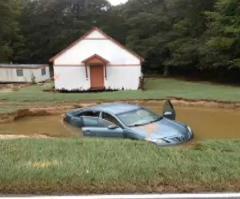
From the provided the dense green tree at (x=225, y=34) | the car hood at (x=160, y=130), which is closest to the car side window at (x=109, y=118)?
the car hood at (x=160, y=130)

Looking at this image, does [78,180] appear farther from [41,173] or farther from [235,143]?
[235,143]

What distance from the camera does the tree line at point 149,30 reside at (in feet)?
117

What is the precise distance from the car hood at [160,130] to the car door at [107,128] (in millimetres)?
467

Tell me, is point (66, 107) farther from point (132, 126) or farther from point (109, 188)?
point (109, 188)

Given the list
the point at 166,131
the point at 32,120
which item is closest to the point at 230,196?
the point at 166,131

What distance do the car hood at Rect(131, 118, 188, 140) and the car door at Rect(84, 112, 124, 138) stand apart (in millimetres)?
467

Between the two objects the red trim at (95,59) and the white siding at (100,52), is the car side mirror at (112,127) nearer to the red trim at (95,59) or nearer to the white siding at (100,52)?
the red trim at (95,59)

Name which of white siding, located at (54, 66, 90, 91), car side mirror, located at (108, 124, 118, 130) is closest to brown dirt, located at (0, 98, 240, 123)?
car side mirror, located at (108, 124, 118, 130)

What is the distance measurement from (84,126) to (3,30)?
38009 millimetres

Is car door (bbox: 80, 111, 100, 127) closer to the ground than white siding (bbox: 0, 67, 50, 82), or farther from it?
farther from it

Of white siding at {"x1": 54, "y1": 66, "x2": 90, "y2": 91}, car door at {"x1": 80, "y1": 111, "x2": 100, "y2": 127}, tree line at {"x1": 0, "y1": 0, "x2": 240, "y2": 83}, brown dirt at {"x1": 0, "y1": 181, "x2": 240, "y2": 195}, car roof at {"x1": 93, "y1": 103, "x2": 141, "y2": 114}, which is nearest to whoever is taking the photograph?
brown dirt at {"x1": 0, "y1": 181, "x2": 240, "y2": 195}

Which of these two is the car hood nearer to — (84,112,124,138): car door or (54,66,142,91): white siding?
(84,112,124,138): car door

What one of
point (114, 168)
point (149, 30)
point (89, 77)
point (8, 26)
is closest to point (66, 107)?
point (89, 77)

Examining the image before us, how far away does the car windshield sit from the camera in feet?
42.0
